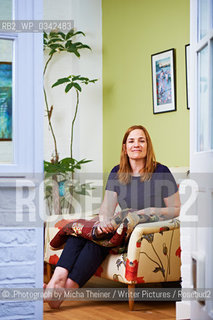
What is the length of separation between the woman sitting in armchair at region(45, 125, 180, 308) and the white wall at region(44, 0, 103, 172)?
1747 mm

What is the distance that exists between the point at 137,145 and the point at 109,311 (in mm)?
1043

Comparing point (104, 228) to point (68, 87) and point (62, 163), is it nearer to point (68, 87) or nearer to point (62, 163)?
point (62, 163)

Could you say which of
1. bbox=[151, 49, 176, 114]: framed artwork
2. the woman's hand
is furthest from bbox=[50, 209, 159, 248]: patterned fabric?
bbox=[151, 49, 176, 114]: framed artwork

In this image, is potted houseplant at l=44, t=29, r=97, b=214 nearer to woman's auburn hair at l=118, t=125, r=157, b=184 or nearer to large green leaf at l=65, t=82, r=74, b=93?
large green leaf at l=65, t=82, r=74, b=93

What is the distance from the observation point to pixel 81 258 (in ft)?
10.6

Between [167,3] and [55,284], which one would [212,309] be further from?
[167,3]

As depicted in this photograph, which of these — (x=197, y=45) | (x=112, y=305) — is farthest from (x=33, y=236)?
(x=112, y=305)

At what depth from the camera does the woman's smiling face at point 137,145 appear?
3424 millimetres

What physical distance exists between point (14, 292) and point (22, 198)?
369mm

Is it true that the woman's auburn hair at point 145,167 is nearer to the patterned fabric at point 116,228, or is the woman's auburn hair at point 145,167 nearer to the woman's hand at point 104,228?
the patterned fabric at point 116,228

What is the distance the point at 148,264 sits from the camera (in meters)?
3.13

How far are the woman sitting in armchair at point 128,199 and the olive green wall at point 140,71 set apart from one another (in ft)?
2.53

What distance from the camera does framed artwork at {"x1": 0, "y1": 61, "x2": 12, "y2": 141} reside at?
2.10 metres

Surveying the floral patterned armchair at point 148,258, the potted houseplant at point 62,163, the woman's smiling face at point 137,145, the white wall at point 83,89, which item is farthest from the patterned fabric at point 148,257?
the white wall at point 83,89
